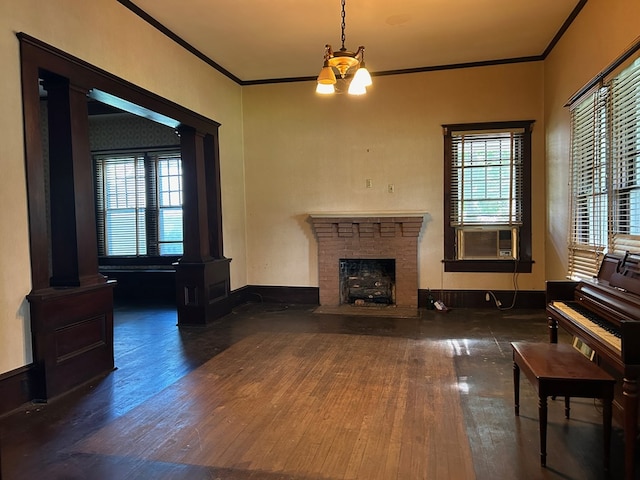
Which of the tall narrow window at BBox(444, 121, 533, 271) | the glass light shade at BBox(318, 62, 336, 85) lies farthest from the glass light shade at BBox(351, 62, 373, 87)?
the tall narrow window at BBox(444, 121, 533, 271)

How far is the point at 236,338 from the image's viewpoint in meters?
4.59

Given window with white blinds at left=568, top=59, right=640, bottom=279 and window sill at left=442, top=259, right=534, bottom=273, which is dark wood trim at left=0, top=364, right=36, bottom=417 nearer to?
window with white blinds at left=568, top=59, right=640, bottom=279

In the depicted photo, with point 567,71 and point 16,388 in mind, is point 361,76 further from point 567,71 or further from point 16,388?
point 16,388

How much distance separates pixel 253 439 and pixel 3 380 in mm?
1748

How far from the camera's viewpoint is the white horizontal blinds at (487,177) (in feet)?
18.7

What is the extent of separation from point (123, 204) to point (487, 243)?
580cm

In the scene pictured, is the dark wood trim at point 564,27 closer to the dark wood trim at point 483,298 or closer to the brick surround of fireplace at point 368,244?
the brick surround of fireplace at point 368,244

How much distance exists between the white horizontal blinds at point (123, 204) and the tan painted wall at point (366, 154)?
2.03 metres

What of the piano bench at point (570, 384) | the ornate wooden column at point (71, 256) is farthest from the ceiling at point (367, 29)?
the piano bench at point (570, 384)

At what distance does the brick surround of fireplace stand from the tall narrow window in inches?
20.6

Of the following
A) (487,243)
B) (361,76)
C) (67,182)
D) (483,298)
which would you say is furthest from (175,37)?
(483,298)

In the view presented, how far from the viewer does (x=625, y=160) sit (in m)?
3.26

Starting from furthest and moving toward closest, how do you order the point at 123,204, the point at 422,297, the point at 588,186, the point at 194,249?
the point at 123,204 < the point at 422,297 < the point at 194,249 < the point at 588,186

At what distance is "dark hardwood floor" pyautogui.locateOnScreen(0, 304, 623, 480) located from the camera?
2.17 metres
